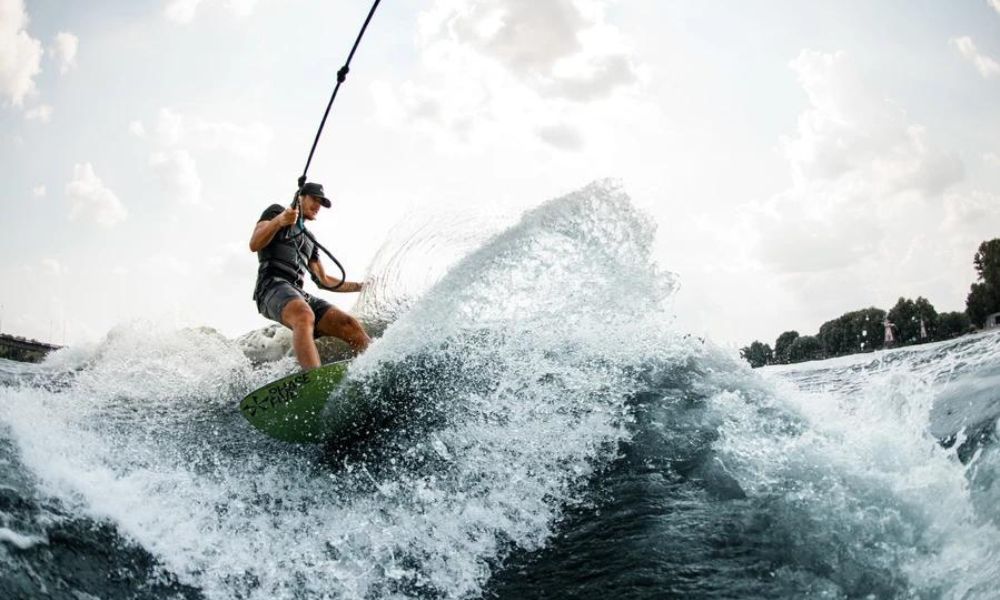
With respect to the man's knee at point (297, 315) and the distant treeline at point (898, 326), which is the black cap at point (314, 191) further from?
the distant treeline at point (898, 326)

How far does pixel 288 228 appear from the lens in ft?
23.7

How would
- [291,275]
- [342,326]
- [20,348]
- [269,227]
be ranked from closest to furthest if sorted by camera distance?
[269,227] → [342,326] → [291,275] → [20,348]

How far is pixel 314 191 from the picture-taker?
7121 mm

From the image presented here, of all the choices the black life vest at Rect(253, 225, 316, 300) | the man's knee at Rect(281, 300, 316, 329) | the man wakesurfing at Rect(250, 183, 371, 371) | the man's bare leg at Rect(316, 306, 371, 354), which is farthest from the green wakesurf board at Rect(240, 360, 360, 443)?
the black life vest at Rect(253, 225, 316, 300)

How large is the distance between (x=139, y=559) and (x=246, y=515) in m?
0.74

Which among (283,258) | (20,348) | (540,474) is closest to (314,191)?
(283,258)

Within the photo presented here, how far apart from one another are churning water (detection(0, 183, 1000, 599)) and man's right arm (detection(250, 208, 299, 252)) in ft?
5.55

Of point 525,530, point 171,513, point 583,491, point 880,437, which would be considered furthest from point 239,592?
point 880,437

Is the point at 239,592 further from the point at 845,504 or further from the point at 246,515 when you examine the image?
the point at 845,504

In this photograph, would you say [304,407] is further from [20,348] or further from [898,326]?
[898,326]

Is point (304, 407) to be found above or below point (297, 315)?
below

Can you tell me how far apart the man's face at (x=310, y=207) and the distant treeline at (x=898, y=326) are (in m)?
56.6

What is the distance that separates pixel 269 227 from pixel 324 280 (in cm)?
112

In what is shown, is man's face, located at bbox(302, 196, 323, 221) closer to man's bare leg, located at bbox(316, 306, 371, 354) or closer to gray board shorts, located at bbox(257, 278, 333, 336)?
gray board shorts, located at bbox(257, 278, 333, 336)
